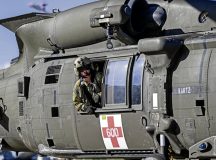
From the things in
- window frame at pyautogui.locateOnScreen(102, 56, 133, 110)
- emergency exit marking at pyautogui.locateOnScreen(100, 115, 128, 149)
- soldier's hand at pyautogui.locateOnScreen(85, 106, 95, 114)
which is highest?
window frame at pyautogui.locateOnScreen(102, 56, 133, 110)

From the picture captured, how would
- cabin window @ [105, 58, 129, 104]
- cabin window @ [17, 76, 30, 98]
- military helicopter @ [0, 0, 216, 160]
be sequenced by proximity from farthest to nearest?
cabin window @ [17, 76, 30, 98] < cabin window @ [105, 58, 129, 104] < military helicopter @ [0, 0, 216, 160]

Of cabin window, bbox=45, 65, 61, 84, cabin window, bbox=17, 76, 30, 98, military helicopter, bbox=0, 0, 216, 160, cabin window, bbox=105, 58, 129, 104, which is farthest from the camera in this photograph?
cabin window, bbox=17, 76, 30, 98

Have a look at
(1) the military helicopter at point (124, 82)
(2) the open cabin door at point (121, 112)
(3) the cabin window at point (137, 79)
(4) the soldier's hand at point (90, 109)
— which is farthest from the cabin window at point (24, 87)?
(3) the cabin window at point (137, 79)

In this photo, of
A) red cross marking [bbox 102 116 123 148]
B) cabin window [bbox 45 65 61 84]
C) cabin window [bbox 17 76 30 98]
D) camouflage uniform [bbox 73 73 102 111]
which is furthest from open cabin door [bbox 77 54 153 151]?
cabin window [bbox 17 76 30 98]

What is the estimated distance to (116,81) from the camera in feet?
22.5

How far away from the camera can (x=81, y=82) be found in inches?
282

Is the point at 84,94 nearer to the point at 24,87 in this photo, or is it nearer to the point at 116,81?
the point at 116,81

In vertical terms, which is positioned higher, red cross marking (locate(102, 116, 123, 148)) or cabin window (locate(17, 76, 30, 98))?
cabin window (locate(17, 76, 30, 98))

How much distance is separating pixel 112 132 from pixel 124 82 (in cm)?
71

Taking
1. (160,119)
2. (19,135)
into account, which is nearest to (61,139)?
(19,135)

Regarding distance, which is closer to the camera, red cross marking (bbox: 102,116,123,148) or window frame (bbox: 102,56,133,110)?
window frame (bbox: 102,56,133,110)

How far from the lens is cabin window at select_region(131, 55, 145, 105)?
21.7 feet

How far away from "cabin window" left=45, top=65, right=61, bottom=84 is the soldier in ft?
1.81

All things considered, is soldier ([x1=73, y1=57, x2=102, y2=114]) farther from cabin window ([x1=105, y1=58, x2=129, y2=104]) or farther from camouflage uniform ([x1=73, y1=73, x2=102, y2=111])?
cabin window ([x1=105, y1=58, x2=129, y2=104])
